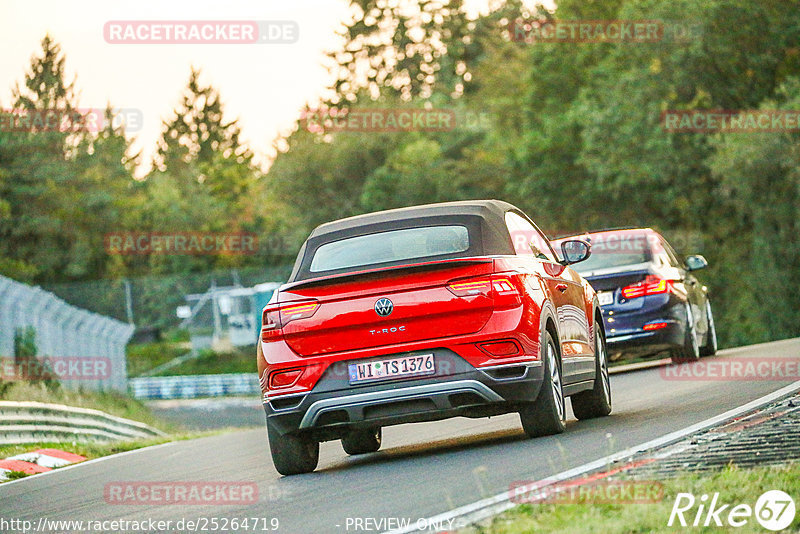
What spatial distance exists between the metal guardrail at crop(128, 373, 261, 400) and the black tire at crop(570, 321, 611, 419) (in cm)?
4104

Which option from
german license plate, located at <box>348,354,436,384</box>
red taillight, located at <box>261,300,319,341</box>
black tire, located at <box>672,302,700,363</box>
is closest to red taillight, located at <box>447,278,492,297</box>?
german license plate, located at <box>348,354,436,384</box>

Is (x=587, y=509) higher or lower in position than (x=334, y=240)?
lower

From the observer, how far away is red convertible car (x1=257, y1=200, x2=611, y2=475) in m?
9.29

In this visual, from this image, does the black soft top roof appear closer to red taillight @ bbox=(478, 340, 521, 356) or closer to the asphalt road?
red taillight @ bbox=(478, 340, 521, 356)

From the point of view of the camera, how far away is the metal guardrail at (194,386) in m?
53.8

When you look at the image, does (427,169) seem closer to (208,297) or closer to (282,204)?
(282,204)

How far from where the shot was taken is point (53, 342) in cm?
2597

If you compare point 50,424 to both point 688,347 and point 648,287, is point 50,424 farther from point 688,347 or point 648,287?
point 688,347

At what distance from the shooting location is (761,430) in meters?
8.56

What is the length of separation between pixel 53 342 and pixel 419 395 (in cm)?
1808

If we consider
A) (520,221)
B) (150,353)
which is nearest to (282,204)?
(150,353)

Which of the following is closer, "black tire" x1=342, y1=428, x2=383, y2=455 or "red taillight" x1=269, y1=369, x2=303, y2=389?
"red taillight" x1=269, y1=369, x2=303, y2=389

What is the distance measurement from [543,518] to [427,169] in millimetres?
66244

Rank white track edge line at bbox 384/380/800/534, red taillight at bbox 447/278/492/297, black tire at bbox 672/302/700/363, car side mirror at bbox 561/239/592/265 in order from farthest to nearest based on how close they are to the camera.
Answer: black tire at bbox 672/302/700/363, car side mirror at bbox 561/239/592/265, red taillight at bbox 447/278/492/297, white track edge line at bbox 384/380/800/534
